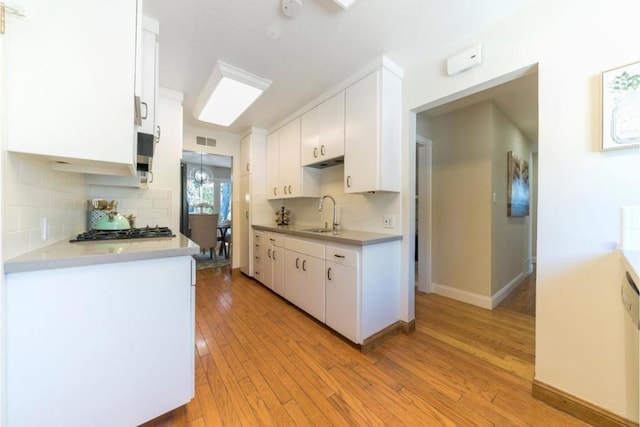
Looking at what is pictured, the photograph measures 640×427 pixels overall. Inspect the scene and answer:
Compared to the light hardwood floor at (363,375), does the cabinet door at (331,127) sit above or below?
above

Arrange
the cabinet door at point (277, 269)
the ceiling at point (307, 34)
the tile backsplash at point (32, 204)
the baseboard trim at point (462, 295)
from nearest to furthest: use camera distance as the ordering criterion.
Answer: the tile backsplash at point (32, 204) → the ceiling at point (307, 34) → the baseboard trim at point (462, 295) → the cabinet door at point (277, 269)

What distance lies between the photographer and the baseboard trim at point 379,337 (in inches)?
71.8

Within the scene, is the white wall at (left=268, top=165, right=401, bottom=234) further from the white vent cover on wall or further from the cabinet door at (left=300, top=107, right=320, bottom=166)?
the white vent cover on wall

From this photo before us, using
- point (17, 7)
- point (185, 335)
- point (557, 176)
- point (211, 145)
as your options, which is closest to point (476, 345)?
point (557, 176)

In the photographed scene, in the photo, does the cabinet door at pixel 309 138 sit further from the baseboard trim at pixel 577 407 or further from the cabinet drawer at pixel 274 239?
the baseboard trim at pixel 577 407

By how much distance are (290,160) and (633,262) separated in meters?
2.95

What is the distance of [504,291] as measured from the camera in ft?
9.69

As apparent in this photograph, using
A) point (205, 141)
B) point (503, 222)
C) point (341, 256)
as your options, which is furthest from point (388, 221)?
point (205, 141)

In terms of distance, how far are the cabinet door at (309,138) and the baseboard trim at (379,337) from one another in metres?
1.87

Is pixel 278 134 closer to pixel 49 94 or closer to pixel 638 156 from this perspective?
pixel 49 94

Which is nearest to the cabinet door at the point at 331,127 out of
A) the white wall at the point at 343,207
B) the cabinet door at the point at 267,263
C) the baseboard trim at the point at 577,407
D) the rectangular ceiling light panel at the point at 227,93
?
the white wall at the point at 343,207

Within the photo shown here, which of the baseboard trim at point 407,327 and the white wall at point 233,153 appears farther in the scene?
the white wall at point 233,153

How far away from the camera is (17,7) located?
34.7 inches

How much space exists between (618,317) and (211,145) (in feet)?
14.8
